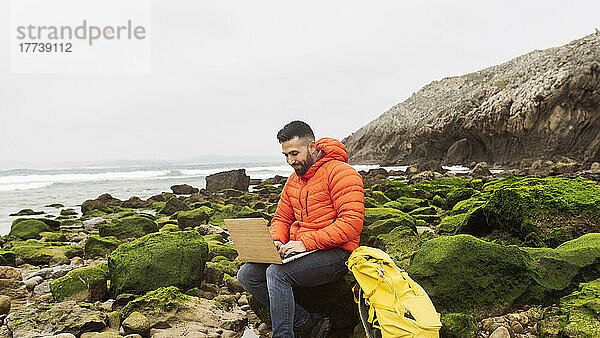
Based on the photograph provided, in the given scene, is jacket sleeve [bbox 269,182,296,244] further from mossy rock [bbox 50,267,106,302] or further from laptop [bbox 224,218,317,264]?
mossy rock [bbox 50,267,106,302]

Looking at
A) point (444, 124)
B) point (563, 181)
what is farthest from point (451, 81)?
point (563, 181)

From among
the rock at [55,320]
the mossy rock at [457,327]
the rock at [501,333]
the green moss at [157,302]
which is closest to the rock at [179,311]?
the green moss at [157,302]

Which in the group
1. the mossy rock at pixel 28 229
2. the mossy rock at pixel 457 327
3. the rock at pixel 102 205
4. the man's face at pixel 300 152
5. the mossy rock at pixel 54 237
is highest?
the man's face at pixel 300 152

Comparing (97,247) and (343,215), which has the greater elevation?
(343,215)

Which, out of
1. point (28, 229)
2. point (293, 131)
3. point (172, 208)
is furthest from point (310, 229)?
point (172, 208)

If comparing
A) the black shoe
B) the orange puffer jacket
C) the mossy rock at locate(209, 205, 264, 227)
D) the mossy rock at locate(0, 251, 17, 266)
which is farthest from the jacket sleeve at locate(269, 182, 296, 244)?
the mossy rock at locate(209, 205, 264, 227)

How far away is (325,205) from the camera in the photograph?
3.42 meters

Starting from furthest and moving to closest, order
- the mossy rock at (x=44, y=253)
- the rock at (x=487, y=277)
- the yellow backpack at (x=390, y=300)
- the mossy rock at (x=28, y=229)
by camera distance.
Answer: the mossy rock at (x=28, y=229)
the mossy rock at (x=44, y=253)
the rock at (x=487, y=277)
the yellow backpack at (x=390, y=300)

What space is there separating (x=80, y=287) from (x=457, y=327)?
4233 mm

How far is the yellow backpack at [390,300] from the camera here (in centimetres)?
254

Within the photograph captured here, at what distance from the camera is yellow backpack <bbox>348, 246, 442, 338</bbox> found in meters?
2.54

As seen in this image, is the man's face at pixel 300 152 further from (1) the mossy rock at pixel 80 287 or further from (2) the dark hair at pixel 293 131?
(1) the mossy rock at pixel 80 287

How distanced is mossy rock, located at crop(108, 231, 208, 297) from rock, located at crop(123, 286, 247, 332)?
1.35ft

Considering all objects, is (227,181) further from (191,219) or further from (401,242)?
(401,242)
